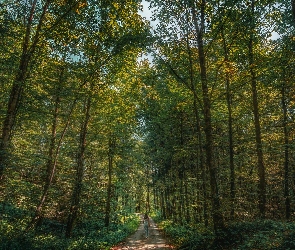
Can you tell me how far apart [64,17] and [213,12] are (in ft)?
25.3

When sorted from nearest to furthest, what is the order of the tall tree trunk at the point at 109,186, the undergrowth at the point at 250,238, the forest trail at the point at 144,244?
the undergrowth at the point at 250,238
the forest trail at the point at 144,244
the tall tree trunk at the point at 109,186

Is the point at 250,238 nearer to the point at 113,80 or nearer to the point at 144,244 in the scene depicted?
the point at 144,244

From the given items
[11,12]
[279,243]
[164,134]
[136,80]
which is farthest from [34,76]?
[164,134]

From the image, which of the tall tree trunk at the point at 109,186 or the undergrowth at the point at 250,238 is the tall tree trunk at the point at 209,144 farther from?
the tall tree trunk at the point at 109,186

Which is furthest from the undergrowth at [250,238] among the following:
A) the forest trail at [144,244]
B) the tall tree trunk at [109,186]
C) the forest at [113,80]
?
the tall tree trunk at [109,186]

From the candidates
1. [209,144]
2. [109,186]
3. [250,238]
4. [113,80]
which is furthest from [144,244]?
[113,80]

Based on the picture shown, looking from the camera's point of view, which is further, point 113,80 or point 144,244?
point 113,80

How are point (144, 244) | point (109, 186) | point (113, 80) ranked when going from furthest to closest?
point (109, 186) < point (113, 80) < point (144, 244)

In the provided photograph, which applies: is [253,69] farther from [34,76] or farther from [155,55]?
[34,76]

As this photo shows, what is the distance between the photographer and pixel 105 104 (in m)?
18.6

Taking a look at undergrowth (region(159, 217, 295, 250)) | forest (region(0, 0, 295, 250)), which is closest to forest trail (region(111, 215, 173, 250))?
forest (region(0, 0, 295, 250))

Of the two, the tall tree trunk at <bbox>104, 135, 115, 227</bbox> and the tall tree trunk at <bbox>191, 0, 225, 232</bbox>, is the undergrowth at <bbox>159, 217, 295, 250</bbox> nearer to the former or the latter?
the tall tree trunk at <bbox>191, 0, 225, 232</bbox>

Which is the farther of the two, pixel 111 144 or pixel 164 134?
pixel 164 134

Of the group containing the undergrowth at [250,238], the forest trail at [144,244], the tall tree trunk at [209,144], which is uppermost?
the tall tree trunk at [209,144]
